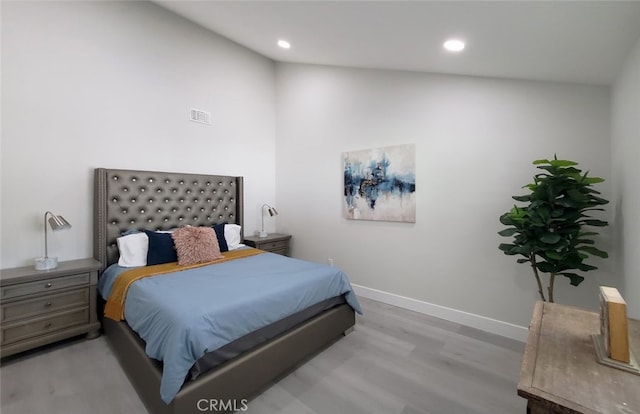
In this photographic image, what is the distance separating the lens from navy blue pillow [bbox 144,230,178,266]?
2.87m

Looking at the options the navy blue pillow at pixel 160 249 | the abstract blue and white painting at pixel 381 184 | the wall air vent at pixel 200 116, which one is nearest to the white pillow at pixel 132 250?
the navy blue pillow at pixel 160 249

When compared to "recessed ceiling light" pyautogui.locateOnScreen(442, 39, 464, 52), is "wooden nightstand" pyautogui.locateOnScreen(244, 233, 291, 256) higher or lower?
lower

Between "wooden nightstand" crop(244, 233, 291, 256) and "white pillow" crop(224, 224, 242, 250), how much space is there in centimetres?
31

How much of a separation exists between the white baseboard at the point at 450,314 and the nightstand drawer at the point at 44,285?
2991 mm

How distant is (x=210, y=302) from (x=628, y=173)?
9.46 feet

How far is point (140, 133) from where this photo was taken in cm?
328

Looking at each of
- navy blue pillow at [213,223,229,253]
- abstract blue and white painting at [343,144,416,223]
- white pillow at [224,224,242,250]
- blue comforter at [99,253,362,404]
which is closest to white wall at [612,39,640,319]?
abstract blue and white painting at [343,144,416,223]

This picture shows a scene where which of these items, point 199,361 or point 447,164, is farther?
point 447,164

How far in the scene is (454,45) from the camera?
221 centimetres

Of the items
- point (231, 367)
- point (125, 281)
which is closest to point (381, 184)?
point (231, 367)

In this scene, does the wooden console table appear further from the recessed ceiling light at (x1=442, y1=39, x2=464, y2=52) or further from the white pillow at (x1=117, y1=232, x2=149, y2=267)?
the white pillow at (x1=117, y1=232, x2=149, y2=267)

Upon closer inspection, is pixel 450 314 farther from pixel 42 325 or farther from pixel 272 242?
pixel 42 325

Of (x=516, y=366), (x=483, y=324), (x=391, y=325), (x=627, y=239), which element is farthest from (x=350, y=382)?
(x=627, y=239)

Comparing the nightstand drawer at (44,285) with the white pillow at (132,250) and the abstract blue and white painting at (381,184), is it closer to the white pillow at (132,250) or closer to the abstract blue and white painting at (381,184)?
the white pillow at (132,250)
